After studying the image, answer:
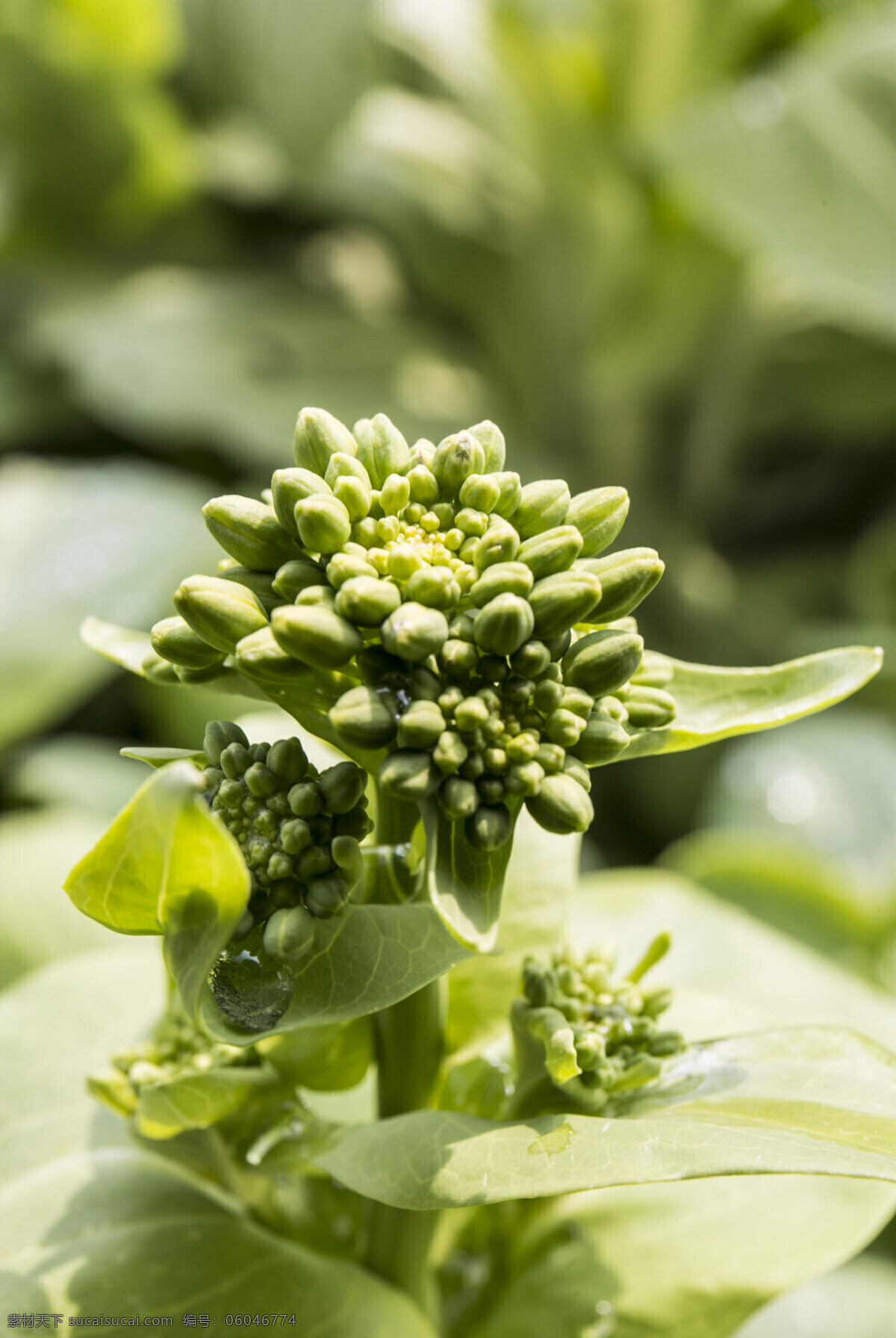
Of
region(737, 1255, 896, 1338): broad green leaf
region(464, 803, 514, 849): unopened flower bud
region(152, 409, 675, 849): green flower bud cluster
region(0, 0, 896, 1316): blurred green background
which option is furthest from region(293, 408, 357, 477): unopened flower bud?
region(0, 0, 896, 1316): blurred green background

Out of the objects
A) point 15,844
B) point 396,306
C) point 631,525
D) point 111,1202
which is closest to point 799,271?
point 631,525

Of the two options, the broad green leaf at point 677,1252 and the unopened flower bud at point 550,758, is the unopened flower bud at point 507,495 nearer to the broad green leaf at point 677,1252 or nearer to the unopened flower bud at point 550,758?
the unopened flower bud at point 550,758

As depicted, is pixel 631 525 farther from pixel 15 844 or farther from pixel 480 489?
pixel 480 489

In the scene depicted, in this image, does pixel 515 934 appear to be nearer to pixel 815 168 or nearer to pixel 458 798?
pixel 458 798

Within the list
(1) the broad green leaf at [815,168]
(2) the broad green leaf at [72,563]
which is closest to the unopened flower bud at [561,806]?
(2) the broad green leaf at [72,563]

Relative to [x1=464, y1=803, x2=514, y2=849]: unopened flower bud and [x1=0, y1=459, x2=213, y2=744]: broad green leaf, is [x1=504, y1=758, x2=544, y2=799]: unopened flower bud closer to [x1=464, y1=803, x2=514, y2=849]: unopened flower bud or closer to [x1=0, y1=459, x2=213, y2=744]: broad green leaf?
[x1=464, y1=803, x2=514, y2=849]: unopened flower bud

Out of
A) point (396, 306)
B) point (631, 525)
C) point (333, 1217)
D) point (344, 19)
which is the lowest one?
point (333, 1217)
